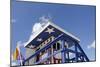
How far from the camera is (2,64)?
210 centimetres

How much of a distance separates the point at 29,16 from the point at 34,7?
110 mm

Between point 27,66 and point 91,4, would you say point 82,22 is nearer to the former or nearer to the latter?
point 91,4

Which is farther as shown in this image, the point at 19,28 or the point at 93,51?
the point at 93,51

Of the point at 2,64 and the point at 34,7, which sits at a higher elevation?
the point at 34,7

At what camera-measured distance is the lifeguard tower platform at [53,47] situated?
222cm

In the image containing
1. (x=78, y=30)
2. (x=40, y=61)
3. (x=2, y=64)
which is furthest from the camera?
(x=78, y=30)

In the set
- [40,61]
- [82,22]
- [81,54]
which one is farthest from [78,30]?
[40,61]

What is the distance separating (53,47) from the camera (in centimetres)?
229

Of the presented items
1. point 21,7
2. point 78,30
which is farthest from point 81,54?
point 21,7

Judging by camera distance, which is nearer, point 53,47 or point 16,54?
point 16,54

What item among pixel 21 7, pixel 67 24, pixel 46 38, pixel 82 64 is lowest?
pixel 82 64

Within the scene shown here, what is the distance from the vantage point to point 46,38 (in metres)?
2.27

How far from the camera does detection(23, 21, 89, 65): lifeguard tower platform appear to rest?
7.29 feet

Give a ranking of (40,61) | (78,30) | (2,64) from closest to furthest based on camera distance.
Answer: (2,64) < (40,61) < (78,30)
